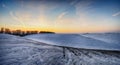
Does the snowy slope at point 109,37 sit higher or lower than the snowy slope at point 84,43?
higher

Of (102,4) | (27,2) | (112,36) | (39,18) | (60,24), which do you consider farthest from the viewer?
(112,36)

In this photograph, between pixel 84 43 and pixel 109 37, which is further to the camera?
pixel 109 37

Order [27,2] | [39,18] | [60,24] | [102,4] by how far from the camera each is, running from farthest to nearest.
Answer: [60,24] < [39,18] < [102,4] < [27,2]

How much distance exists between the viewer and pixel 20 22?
3.65m

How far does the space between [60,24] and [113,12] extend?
160 centimetres

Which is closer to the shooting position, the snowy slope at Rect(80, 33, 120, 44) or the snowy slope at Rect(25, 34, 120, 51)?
the snowy slope at Rect(25, 34, 120, 51)

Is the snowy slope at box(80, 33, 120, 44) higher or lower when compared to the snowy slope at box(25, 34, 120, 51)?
higher

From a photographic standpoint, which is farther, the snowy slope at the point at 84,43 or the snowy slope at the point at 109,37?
the snowy slope at the point at 109,37

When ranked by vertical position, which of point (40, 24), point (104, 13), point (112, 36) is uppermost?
point (104, 13)

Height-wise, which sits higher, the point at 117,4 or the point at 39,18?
the point at 117,4

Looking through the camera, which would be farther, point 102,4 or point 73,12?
point 73,12

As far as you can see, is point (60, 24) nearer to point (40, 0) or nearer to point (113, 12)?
point (40, 0)

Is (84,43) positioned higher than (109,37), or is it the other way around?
(109,37)

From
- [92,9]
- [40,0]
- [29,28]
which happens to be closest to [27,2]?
[40,0]
